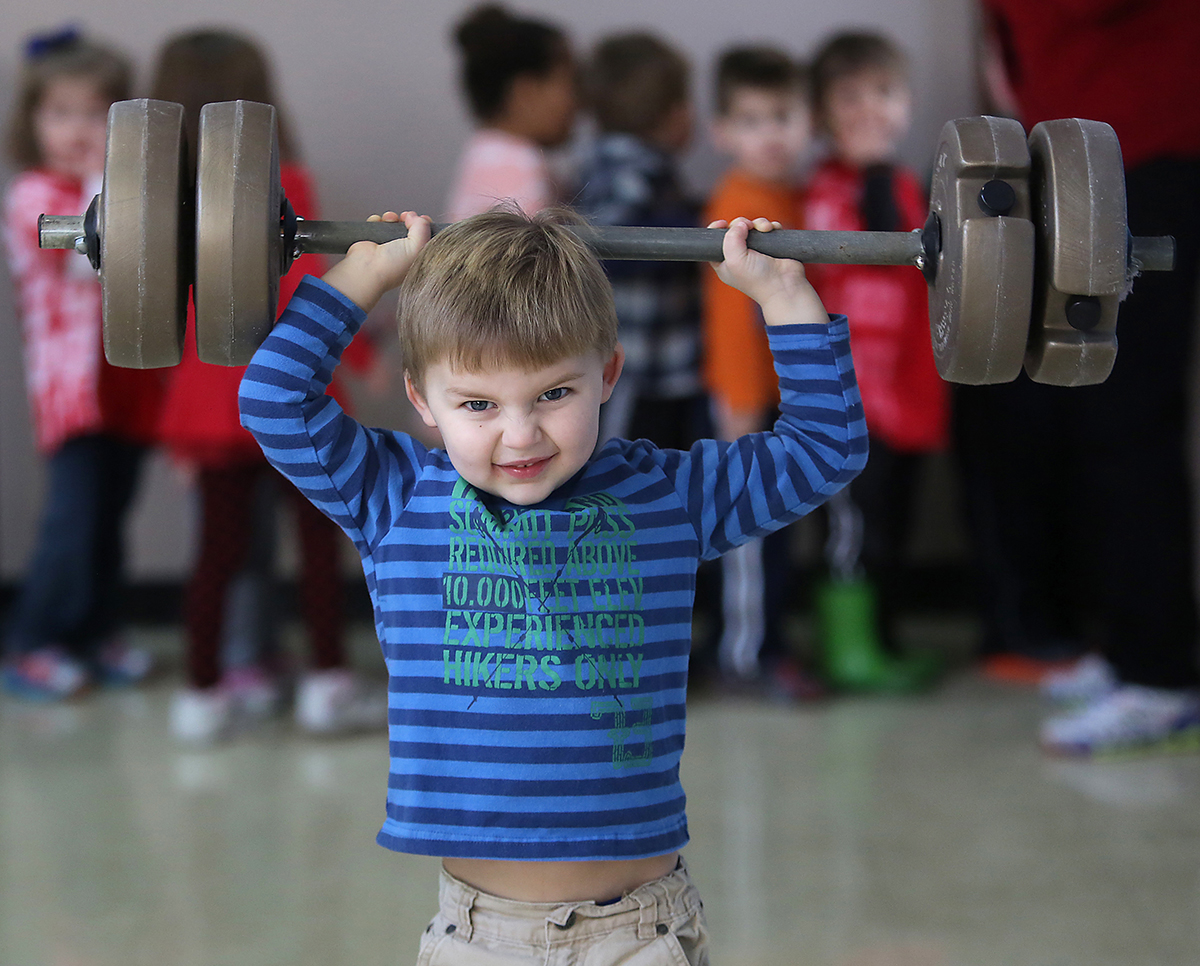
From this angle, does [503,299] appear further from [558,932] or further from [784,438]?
[558,932]

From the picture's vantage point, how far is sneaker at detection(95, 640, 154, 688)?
8.81 ft

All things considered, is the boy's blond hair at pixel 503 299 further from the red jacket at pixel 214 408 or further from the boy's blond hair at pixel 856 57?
the boy's blond hair at pixel 856 57

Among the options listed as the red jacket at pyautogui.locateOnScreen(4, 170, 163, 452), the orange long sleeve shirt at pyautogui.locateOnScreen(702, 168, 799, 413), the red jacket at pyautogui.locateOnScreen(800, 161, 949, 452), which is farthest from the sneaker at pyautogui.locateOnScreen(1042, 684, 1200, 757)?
the red jacket at pyautogui.locateOnScreen(4, 170, 163, 452)

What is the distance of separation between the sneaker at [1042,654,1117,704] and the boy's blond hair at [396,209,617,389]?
176 cm

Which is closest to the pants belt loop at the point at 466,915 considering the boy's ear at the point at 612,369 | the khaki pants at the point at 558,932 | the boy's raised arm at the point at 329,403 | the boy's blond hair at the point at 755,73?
the khaki pants at the point at 558,932

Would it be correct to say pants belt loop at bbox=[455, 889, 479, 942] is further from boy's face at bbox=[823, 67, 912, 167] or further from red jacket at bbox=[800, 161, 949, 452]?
boy's face at bbox=[823, 67, 912, 167]

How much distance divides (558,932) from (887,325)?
1751 mm

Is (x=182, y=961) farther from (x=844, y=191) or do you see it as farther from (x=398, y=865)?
(x=844, y=191)

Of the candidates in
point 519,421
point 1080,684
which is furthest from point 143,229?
point 1080,684

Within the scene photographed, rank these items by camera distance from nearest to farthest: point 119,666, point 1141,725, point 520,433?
point 520,433
point 1141,725
point 119,666

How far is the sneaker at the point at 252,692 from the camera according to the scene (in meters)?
2.45

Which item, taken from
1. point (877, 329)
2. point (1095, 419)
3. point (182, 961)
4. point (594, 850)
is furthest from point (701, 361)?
point (594, 850)

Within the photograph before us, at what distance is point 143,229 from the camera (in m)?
0.96

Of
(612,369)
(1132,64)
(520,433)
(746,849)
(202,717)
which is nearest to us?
(520,433)
